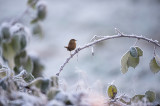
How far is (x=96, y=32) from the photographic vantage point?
15.0 ft

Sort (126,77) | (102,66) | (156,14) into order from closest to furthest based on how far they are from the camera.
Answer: (126,77) → (102,66) → (156,14)

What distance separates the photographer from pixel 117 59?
352cm

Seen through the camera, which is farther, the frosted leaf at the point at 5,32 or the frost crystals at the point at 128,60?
the frost crystals at the point at 128,60

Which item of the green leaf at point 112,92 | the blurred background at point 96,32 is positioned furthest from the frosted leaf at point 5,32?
the blurred background at point 96,32

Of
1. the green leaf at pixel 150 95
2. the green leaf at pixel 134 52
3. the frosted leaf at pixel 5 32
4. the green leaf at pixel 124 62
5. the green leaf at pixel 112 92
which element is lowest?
the green leaf at pixel 150 95

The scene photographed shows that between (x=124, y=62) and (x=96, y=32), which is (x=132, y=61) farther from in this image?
(x=96, y=32)

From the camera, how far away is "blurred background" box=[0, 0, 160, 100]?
3.15 meters

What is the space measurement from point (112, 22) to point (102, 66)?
1.61m

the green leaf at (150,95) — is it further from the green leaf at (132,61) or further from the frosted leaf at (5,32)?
the frosted leaf at (5,32)

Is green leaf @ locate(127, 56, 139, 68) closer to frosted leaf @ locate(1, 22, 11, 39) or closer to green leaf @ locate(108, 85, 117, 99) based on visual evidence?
green leaf @ locate(108, 85, 117, 99)

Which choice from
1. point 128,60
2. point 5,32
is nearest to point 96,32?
point 128,60

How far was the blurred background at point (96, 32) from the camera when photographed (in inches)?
124

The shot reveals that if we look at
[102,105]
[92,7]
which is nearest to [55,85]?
[102,105]

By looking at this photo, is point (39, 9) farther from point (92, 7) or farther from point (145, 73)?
point (92, 7)
